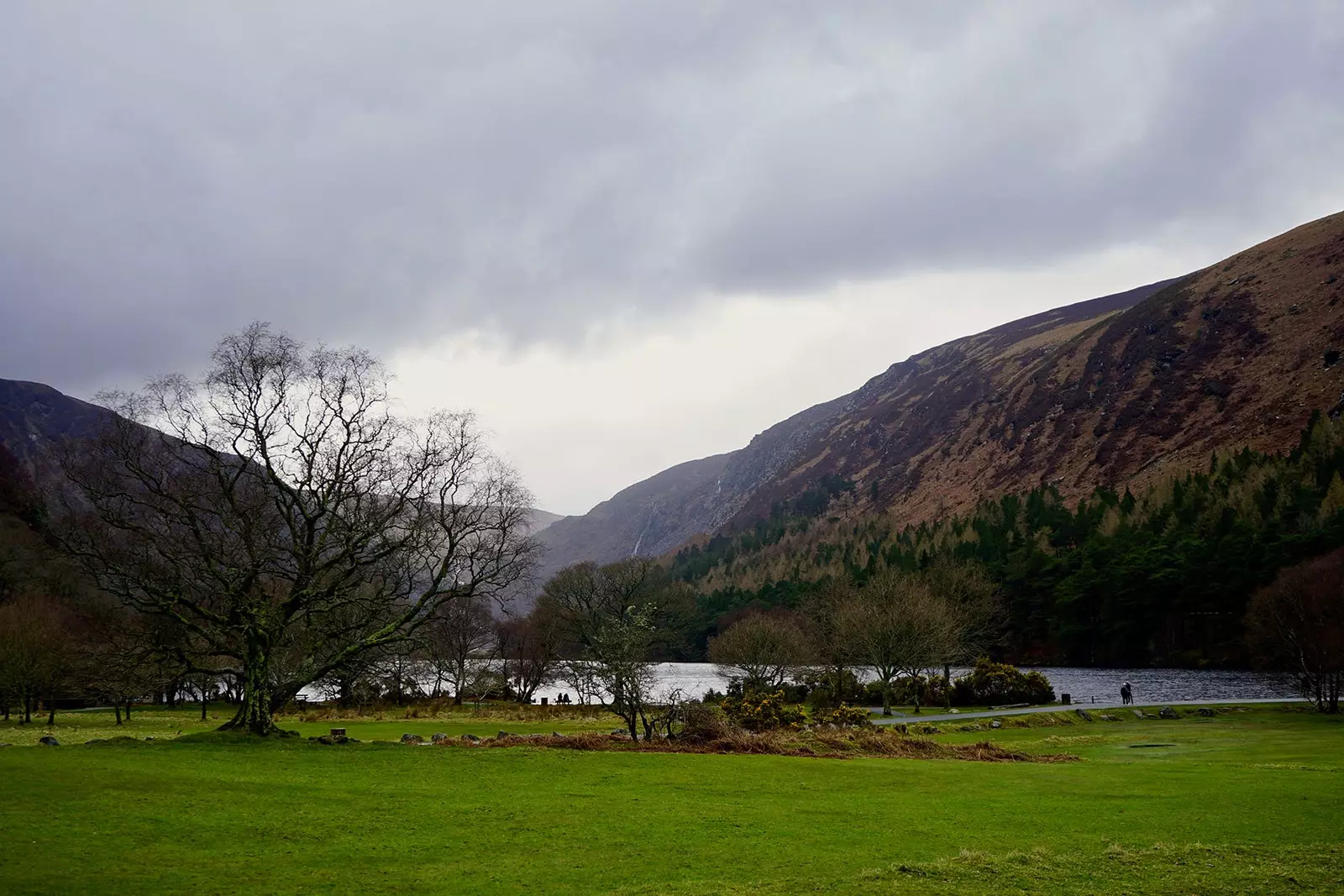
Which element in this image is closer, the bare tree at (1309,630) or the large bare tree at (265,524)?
the large bare tree at (265,524)

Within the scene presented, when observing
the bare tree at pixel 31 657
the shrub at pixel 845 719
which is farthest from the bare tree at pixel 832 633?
the bare tree at pixel 31 657

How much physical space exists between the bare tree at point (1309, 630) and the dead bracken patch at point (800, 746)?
34.5 metres

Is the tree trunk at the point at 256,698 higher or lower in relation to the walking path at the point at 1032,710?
higher

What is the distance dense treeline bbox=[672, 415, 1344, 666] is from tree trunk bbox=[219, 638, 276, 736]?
90778mm

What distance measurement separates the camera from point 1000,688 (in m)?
73.9

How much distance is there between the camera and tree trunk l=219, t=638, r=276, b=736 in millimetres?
30953

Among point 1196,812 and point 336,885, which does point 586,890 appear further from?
point 1196,812

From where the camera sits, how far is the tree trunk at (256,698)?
1219 inches

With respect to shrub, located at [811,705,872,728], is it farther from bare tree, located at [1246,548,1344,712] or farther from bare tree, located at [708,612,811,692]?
bare tree, located at [1246,548,1344,712]

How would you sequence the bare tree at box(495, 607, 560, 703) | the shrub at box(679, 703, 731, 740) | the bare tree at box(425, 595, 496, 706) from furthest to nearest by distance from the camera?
the bare tree at box(495, 607, 560, 703), the bare tree at box(425, 595, 496, 706), the shrub at box(679, 703, 731, 740)

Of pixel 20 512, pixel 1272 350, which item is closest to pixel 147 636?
pixel 20 512

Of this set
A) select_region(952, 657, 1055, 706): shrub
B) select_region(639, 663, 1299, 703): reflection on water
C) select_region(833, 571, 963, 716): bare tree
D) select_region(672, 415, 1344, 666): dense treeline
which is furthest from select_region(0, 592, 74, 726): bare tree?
select_region(672, 415, 1344, 666): dense treeline

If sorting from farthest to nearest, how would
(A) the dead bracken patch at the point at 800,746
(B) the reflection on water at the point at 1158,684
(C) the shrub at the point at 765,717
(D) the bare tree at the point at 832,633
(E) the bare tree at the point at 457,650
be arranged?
(E) the bare tree at the point at 457,650 < (D) the bare tree at the point at 832,633 < (B) the reflection on water at the point at 1158,684 < (C) the shrub at the point at 765,717 < (A) the dead bracken patch at the point at 800,746

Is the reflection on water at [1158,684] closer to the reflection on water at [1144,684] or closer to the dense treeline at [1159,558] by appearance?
the reflection on water at [1144,684]
